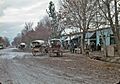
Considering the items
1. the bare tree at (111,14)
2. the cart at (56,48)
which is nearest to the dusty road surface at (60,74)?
the bare tree at (111,14)

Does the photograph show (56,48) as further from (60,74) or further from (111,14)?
(60,74)

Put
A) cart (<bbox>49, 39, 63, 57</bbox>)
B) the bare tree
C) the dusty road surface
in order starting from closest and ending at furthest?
the dusty road surface, the bare tree, cart (<bbox>49, 39, 63, 57</bbox>)

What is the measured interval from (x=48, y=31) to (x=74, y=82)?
9981cm

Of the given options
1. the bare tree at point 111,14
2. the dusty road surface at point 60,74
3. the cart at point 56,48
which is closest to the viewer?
the dusty road surface at point 60,74

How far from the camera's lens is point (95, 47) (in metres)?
60.6

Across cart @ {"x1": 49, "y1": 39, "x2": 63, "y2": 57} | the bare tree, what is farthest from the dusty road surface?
cart @ {"x1": 49, "y1": 39, "x2": 63, "y2": 57}

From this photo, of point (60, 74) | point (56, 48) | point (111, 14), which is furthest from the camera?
point (56, 48)

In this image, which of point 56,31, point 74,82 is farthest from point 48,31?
point 74,82

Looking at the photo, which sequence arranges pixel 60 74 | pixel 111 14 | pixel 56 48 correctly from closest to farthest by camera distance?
pixel 60 74, pixel 111 14, pixel 56 48

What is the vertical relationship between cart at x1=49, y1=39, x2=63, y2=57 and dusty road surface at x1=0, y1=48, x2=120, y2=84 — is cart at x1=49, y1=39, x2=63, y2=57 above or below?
above

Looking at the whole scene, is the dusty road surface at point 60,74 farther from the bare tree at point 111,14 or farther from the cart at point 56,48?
the cart at point 56,48

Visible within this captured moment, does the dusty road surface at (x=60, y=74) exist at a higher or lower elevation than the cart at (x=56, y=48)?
lower

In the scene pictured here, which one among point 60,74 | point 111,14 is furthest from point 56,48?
point 60,74

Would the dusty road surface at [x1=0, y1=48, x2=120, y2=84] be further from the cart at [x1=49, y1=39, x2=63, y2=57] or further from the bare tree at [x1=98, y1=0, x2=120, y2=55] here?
the cart at [x1=49, y1=39, x2=63, y2=57]
